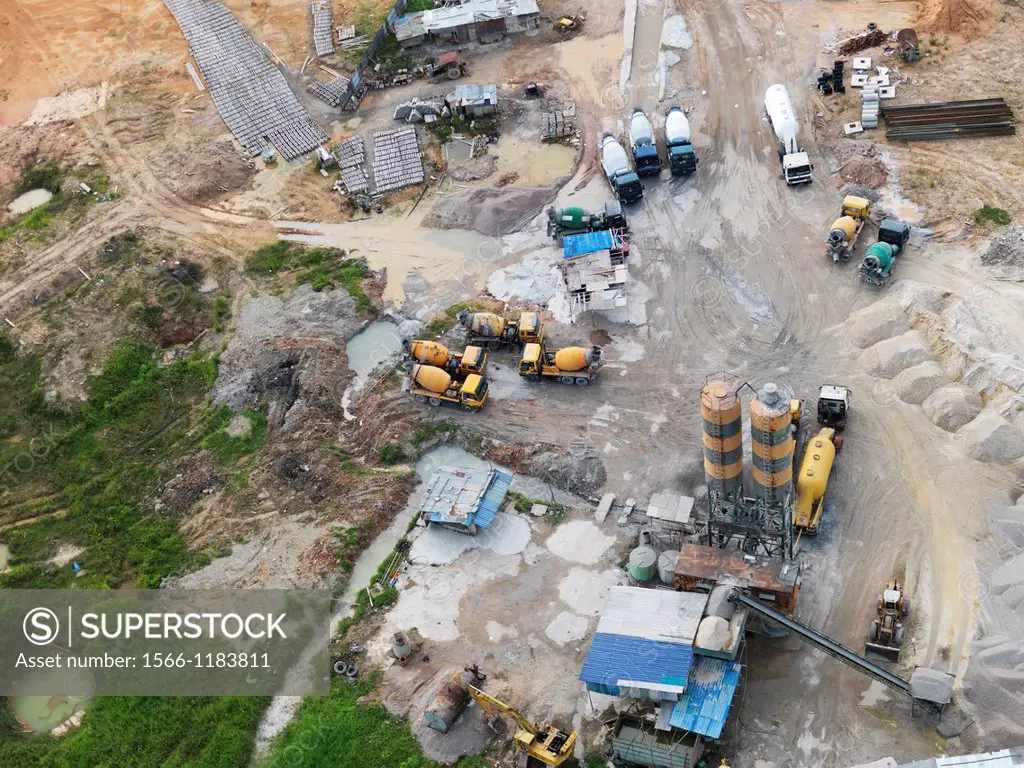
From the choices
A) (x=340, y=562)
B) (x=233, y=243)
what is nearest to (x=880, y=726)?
(x=340, y=562)

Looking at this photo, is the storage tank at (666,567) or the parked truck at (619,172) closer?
the storage tank at (666,567)

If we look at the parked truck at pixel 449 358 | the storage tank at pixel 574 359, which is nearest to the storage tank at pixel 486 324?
the parked truck at pixel 449 358

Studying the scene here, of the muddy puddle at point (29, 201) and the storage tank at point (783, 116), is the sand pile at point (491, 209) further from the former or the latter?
the muddy puddle at point (29, 201)

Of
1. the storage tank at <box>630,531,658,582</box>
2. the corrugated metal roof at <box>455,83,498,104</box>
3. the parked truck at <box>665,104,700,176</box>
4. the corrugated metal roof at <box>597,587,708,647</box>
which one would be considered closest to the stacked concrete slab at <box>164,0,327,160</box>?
the corrugated metal roof at <box>455,83,498,104</box>

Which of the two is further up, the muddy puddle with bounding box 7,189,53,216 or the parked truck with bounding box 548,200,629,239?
the parked truck with bounding box 548,200,629,239

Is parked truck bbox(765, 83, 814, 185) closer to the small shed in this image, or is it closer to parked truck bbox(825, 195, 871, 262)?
parked truck bbox(825, 195, 871, 262)

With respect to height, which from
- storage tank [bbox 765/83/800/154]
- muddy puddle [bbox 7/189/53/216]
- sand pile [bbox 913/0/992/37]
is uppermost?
sand pile [bbox 913/0/992/37]

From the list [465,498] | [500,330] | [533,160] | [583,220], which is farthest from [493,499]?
[533,160]
